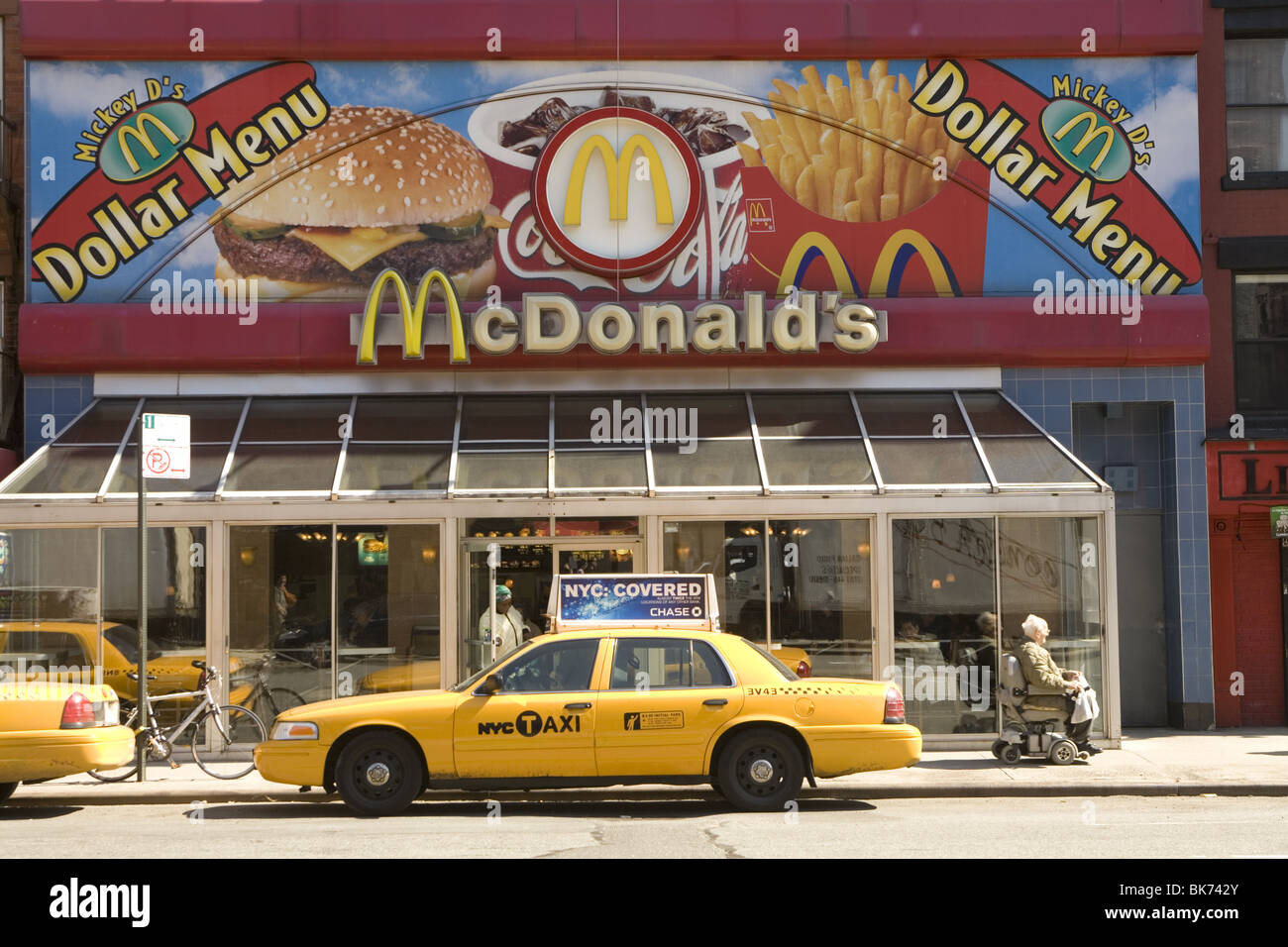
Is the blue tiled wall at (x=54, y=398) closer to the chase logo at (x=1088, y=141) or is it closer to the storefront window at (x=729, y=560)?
the storefront window at (x=729, y=560)

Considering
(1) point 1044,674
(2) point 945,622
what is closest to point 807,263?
(2) point 945,622

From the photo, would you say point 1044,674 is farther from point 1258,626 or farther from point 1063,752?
point 1258,626

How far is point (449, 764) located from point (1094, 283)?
1127 cm

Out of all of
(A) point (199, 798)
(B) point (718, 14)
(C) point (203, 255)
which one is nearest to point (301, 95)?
(C) point (203, 255)

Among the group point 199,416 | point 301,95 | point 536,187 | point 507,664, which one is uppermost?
point 301,95

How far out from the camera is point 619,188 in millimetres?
18516

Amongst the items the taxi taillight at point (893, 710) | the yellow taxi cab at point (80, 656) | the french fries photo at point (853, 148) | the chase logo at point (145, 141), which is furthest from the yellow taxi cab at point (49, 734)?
the french fries photo at point (853, 148)

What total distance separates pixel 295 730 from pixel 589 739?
100 inches

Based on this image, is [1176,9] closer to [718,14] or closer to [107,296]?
[718,14]

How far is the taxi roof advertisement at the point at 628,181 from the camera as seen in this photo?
18.3m

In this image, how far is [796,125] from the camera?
734 inches

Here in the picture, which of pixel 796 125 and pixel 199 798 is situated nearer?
pixel 199 798

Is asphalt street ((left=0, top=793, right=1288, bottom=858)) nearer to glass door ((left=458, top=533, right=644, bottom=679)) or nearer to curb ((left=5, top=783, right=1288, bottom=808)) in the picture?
curb ((left=5, top=783, right=1288, bottom=808))

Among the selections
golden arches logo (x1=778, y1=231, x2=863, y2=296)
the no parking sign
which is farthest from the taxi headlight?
golden arches logo (x1=778, y1=231, x2=863, y2=296)
